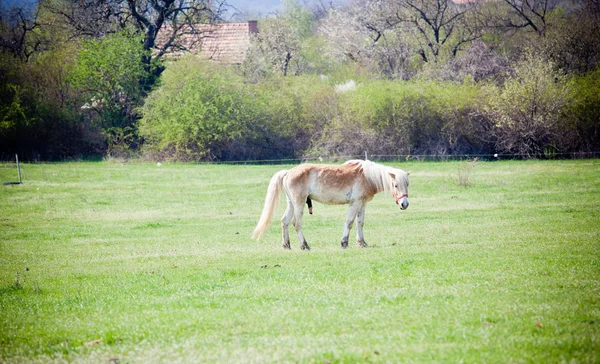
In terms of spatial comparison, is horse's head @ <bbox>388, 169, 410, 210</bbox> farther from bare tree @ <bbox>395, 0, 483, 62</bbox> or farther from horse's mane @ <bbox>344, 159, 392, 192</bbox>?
bare tree @ <bbox>395, 0, 483, 62</bbox>

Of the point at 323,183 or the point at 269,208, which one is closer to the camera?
the point at 269,208

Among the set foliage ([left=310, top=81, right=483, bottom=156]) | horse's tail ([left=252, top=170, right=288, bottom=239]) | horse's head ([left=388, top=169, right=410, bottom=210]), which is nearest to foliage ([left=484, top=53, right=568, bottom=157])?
foliage ([left=310, top=81, right=483, bottom=156])

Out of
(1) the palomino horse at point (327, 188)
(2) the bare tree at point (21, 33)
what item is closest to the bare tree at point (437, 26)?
(2) the bare tree at point (21, 33)

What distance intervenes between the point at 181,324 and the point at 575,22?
135 ft

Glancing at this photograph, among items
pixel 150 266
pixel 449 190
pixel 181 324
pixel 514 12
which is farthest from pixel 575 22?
pixel 181 324

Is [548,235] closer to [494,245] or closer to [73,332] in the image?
[494,245]

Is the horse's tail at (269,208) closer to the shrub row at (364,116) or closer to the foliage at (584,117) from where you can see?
the shrub row at (364,116)

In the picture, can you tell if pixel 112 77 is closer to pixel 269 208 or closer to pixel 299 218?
pixel 269 208

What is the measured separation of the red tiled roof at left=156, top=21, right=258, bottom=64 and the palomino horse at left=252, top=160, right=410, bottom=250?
111 feet

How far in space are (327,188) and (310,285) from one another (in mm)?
4417

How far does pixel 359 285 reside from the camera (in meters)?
9.61

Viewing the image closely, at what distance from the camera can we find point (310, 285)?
9.75 meters

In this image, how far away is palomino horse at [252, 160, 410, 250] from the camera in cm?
1377

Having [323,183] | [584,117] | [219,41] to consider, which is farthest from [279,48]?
[323,183]
